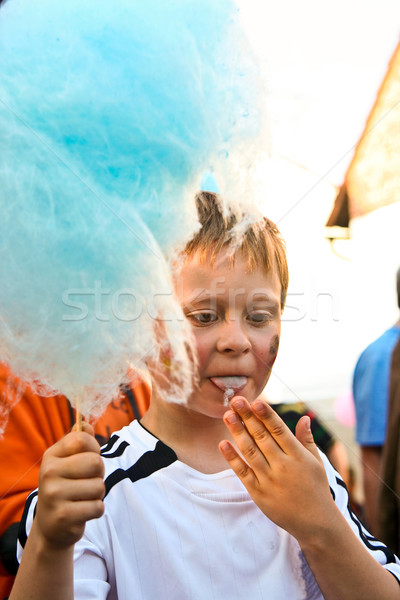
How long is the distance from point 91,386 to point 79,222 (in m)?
0.25

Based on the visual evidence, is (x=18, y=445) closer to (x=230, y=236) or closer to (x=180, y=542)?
(x=180, y=542)

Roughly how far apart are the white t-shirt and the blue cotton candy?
0.62ft

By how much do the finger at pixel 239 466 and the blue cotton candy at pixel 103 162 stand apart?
4.5 inches

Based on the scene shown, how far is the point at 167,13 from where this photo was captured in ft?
2.53

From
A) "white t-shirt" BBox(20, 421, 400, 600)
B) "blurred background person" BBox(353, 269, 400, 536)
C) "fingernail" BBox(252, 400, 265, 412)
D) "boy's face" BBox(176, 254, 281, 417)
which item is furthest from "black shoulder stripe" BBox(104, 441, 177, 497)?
"blurred background person" BBox(353, 269, 400, 536)

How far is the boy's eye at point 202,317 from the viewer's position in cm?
82

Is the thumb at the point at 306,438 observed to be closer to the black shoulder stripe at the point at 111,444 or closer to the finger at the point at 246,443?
the finger at the point at 246,443

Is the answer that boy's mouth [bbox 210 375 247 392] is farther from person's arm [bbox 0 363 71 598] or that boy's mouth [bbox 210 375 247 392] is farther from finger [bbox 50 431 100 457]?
person's arm [bbox 0 363 71 598]

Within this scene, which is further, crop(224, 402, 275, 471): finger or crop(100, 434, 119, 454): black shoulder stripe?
crop(100, 434, 119, 454): black shoulder stripe

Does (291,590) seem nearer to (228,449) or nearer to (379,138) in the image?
(228,449)

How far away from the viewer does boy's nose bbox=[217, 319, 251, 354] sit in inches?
32.0

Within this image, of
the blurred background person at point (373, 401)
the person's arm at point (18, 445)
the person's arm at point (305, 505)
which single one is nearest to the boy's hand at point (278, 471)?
the person's arm at point (305, 505)

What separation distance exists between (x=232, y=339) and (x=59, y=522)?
35cm

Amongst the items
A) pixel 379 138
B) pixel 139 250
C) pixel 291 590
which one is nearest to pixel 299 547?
pixel 291 590
